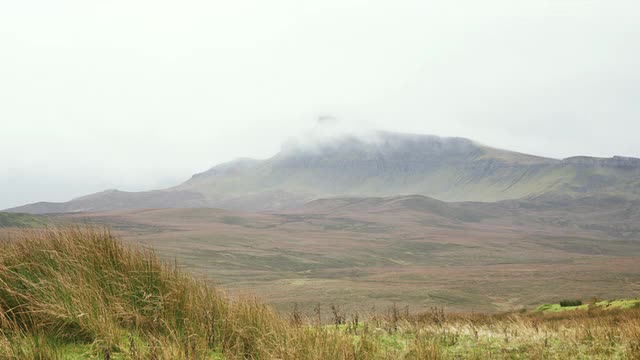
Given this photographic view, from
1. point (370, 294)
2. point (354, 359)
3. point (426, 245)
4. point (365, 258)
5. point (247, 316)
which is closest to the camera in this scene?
point (354, 359)

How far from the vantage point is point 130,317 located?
6004 mm

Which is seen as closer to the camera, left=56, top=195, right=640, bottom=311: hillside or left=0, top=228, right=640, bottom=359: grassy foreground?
left=0, top=228, right=640, bottom=359: grassy foreground

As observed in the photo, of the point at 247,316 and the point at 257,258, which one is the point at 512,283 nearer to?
the point at 257,258

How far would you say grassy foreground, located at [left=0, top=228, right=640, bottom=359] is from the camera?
5.41 metres

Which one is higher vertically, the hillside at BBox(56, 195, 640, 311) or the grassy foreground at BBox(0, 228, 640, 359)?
the grassy foreground at BBox(0, 228, 640, 359)

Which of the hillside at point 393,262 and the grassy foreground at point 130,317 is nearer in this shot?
the grassy foreground at point 130,317

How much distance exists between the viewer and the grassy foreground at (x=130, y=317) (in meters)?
5.41

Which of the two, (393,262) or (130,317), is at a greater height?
(130,317)

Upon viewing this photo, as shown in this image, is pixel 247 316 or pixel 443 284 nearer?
pixel 247 316

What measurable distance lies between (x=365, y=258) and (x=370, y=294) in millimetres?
44457

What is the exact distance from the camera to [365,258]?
8875 cm

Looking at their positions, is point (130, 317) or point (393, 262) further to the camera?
point (393, 262)

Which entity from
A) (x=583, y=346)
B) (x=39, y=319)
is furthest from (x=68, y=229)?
(x=583, y=346)

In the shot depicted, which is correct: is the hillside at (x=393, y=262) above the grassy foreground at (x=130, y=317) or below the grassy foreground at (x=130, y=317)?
below
